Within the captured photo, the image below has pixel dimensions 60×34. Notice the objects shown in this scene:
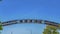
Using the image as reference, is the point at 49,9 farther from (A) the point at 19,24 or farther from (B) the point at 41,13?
(A) the point at 19,24

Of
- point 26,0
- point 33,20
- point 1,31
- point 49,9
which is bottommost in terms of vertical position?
point 1,31

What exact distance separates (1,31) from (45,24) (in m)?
0.62

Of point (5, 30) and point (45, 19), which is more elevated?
point (45, 19)

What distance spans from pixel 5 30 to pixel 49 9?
0.67 meters

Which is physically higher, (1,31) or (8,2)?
(8,2)

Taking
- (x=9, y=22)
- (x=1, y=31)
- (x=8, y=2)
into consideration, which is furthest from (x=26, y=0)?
(x=1, y=31)

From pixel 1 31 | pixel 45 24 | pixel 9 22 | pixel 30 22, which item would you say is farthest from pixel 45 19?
pixel 1 31

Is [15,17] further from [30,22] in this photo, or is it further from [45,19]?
[45,19]

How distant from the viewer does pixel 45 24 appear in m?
2.06

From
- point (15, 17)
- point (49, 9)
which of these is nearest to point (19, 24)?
point (15, 17)

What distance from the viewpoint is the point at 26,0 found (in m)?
2.10

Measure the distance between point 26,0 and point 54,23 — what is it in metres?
0.50

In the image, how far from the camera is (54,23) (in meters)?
2.04

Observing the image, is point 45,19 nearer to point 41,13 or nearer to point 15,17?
point 41,13
